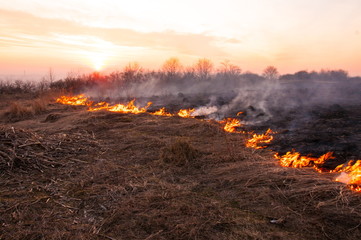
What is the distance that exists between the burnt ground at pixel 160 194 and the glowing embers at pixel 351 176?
232mm

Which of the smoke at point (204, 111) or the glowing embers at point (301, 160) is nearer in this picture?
the glowing embers at point (301, 160)

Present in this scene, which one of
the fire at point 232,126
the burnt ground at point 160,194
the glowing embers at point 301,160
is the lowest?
the burnt ground at point 160,194

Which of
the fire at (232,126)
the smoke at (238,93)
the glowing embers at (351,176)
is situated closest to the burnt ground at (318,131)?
the glowing embers at (351,176)

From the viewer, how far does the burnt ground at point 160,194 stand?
3359mm

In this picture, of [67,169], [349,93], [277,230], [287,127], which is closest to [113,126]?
[67,169]

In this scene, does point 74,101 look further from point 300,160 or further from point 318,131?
point 300,160

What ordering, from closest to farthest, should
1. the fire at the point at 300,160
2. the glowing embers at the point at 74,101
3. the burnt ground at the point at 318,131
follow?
1. the fire at the point at 300,160
2. the burnt ground at the point at 318,131
3. the glowing embers at the point at 74,101

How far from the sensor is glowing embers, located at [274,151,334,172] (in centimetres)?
571

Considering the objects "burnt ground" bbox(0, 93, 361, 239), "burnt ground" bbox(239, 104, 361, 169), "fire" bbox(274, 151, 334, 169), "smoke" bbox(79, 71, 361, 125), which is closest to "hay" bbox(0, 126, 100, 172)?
"burnt ground" bbox(0, 93, 361, 239)

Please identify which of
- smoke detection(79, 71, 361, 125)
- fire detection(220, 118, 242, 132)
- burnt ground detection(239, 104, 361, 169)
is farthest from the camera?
smoke detection(79, 71, 361, 125)

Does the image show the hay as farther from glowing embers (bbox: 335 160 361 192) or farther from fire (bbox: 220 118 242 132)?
glowing embers (bbox: 335 160 361 192)

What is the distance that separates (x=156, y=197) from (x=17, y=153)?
3.50 m

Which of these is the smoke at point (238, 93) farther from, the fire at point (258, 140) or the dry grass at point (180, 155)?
the dry grass at point (180, 155)

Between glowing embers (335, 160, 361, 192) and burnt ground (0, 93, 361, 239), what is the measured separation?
0.23 meters
